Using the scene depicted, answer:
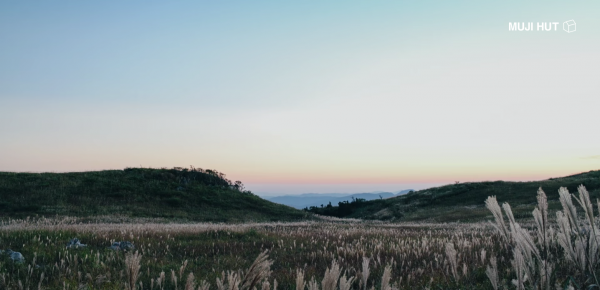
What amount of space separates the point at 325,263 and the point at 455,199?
46510 mm

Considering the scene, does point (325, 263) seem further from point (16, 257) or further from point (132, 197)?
point (132, 197)

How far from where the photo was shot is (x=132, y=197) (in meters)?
39.6

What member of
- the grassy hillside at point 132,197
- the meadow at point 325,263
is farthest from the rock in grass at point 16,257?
the grassy hillside at point 132,197

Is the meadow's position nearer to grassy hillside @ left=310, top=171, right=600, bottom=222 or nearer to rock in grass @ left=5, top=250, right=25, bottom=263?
rock in grass @ left=5, top=250, right=25, bottom=263

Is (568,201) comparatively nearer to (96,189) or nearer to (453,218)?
(453,218)

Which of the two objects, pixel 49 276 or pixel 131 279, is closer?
pixel 131 279

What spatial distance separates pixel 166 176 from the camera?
1946 inches

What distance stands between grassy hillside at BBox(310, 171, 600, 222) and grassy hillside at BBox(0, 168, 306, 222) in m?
13.1

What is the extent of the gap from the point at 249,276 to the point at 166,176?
50.9 metres

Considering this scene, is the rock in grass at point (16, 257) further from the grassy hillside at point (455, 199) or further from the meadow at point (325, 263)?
the grassy hillside at point (455, 199)

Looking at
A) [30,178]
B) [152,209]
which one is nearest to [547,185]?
[152,209]

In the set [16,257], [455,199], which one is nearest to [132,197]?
[16,257]

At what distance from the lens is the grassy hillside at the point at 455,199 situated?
39.7 m

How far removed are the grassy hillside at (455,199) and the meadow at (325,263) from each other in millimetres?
27675
